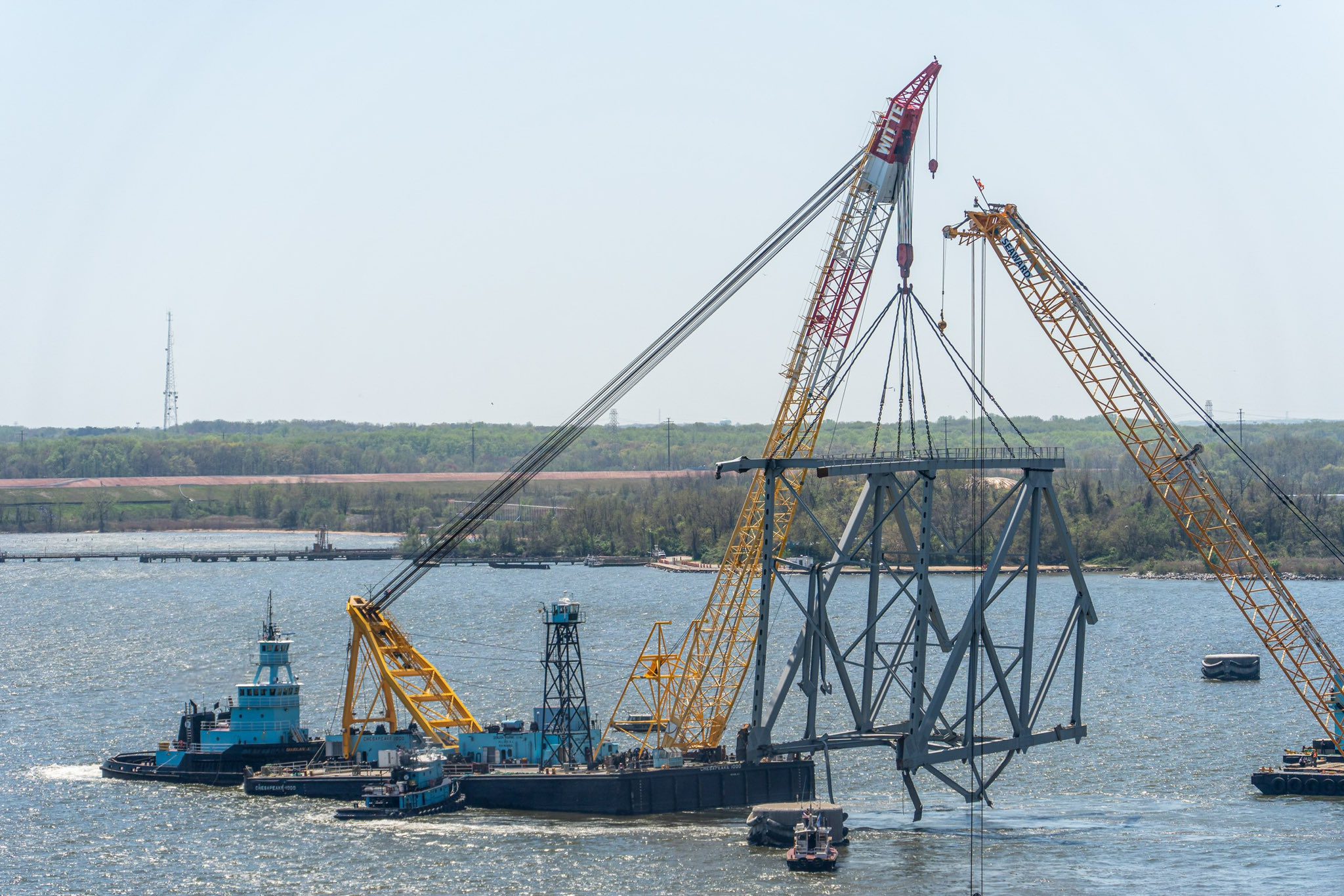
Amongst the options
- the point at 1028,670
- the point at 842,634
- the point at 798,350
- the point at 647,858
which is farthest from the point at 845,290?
the point at 842,634

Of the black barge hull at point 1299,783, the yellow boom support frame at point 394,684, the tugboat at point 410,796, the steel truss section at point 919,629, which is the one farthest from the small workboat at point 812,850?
the black barge hull at point 1299,783

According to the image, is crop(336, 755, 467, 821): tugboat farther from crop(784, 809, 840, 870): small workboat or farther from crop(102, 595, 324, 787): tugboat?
crop(784, 809, 840, 870): small workboat

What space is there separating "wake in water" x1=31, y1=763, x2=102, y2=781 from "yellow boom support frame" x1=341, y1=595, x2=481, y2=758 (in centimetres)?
972

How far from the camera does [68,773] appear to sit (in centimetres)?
7088

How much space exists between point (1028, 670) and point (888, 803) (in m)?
8.46

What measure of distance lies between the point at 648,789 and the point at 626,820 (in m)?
1.54

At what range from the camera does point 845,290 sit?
240 feet

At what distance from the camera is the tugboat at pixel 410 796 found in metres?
61.5

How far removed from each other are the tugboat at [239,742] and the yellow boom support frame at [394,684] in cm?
237

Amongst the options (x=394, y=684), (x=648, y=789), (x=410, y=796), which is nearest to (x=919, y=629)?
(x=648, y=789)

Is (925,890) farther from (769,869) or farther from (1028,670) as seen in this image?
(1028,670)

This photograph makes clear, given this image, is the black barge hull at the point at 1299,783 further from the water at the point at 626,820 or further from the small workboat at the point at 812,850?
the small workboat at the point at 812,850

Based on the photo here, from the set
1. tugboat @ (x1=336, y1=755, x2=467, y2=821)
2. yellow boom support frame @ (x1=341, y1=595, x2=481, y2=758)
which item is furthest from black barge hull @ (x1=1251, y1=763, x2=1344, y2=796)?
yellow boom support frame @ (x1=341, y1=595, x2=481, y2=758)

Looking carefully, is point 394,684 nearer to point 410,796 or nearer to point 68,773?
point 410,796
